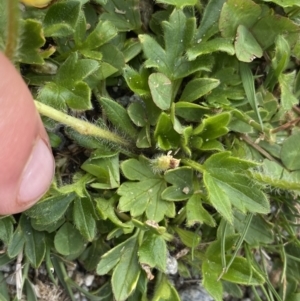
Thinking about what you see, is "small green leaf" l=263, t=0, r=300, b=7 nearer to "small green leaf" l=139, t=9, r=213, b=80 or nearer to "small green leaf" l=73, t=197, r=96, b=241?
"small green leaf" l=139, t=9, r=213, b=80

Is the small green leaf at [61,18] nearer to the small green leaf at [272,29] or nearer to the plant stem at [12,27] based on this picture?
the plant stem at [12,27]

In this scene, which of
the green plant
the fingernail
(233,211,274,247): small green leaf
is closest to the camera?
the fingernail

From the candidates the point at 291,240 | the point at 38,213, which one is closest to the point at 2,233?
the point at 38,213

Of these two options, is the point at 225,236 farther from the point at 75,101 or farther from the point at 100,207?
the point at 75,101

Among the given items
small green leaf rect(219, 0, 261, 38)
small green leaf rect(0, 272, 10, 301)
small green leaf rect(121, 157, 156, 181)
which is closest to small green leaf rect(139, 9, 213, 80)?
small green leaf rect(219, 0, 261, 38)

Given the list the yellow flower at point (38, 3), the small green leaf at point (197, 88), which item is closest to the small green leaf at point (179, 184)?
the small green leaf at point (197, 88)

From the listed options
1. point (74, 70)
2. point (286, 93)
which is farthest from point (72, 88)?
point (286, 93)
